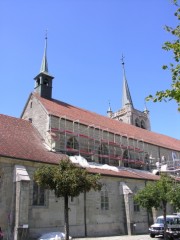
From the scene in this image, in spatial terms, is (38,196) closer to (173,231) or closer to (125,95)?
(173,231)

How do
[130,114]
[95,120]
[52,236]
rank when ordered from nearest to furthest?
[52,236] < [95,120] < [130,114]

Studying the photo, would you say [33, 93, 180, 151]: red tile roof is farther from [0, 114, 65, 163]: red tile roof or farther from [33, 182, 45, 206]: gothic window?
[33, 182, 45, 206]: gothic window

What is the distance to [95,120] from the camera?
3284 centimetres

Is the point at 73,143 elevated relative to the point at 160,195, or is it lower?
elevated

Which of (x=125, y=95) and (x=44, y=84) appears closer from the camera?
(x=44, y=84)

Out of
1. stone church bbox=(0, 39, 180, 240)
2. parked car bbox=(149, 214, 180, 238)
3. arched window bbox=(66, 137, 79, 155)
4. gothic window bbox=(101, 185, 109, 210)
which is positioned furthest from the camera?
arched window bbox=(66, 137, 79, 155)

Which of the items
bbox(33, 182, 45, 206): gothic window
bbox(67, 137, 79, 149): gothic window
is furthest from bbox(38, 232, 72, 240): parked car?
bbox(67, 137, 79, 149): gothic window

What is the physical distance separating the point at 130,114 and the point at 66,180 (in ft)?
126

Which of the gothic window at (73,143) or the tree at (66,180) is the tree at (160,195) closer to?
the tree at (66,180)

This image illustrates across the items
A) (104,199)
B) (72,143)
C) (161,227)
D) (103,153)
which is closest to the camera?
(161,227)

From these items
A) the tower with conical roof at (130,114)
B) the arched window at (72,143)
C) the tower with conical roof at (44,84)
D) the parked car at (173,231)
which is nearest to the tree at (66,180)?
the parked car at (173,231)

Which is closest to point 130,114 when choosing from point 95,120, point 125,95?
point 125,95

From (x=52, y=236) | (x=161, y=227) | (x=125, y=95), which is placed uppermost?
(x=125, y=95)

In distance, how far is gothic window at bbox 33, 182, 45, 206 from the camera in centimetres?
A: 2031
